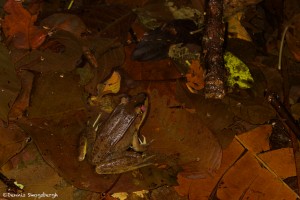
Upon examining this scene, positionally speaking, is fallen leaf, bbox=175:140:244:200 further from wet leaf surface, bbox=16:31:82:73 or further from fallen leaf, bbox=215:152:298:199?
wet leaf surface, bbox=16:31:82:73

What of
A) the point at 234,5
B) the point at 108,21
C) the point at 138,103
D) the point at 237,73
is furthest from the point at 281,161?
the point at 108,21

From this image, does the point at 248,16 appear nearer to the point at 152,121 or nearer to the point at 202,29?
the point at 202,29

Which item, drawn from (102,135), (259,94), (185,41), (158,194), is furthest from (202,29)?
(158,194)

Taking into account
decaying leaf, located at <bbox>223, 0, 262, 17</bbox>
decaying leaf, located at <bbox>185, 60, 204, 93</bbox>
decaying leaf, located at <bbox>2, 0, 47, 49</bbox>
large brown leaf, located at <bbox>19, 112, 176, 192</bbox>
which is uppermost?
decaying leaf, located at <bbox>223, 0, 262, 17</bbox>

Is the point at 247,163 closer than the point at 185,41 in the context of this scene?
Yes

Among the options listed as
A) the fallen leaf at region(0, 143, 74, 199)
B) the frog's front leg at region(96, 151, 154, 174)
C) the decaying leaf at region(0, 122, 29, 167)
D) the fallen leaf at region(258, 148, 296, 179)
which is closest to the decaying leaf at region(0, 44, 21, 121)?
the decaying leaf at region(0, 122, 29, 167)

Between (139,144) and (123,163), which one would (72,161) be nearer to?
(123,163)

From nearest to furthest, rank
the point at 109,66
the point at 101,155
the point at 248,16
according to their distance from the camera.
Answer: the point at 101,155 < the point at 109,66 < the point at 248,16
